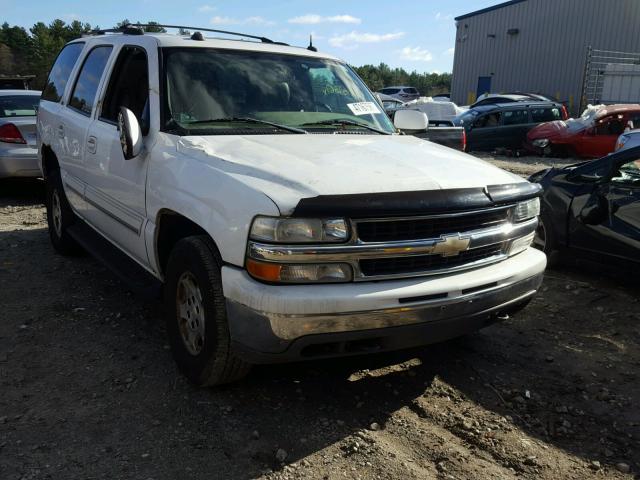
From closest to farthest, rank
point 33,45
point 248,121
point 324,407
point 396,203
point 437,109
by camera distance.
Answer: point 396,203 < point 324,407 < point 248,121 < point 437,109 < point 33,45

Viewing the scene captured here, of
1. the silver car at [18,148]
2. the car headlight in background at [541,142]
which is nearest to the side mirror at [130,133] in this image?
the silver car at [18,148]

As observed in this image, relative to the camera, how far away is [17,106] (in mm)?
9133

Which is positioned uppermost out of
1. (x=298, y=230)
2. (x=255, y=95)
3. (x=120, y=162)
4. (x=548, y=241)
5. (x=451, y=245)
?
(x=255, y=95)

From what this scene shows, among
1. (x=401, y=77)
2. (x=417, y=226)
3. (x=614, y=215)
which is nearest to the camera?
(x=417, y=226)

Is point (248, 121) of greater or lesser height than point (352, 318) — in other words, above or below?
above

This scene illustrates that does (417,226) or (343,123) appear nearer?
(417,226)

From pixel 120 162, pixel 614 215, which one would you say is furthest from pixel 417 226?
pixel 614 215

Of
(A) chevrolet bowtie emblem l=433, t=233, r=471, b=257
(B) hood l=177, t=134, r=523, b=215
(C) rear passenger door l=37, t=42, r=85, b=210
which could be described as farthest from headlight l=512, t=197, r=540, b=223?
(C) rear passenger door l=37, t=42, r=85, b=210

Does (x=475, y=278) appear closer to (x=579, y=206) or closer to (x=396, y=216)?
(x=396, y=216)

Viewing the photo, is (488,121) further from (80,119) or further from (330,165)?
(330,165)

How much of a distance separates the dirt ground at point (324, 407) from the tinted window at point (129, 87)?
1.50m

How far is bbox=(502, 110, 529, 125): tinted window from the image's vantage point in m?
17.9

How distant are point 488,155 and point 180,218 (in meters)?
15.8

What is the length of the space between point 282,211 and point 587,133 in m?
15.2
